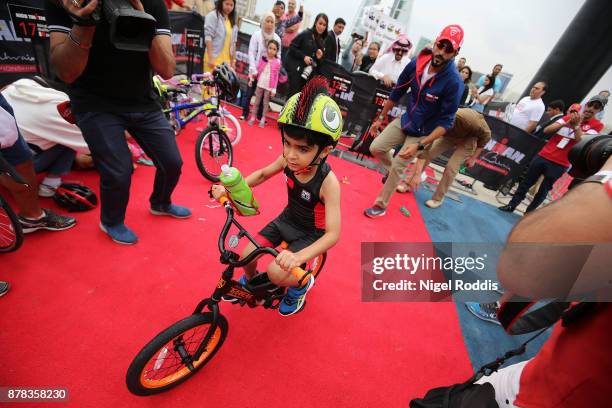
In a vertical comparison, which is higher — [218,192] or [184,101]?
[218,192]

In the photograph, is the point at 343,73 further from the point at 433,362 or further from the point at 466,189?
the point at 433,362

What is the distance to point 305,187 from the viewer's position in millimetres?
1974

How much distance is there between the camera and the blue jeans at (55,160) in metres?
2.94

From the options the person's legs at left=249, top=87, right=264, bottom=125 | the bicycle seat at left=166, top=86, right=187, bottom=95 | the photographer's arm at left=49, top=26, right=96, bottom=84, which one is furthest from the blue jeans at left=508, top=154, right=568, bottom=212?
the photographer's arm at left=49, top=26, right=96, bottom=84

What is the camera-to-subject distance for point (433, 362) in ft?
8.05

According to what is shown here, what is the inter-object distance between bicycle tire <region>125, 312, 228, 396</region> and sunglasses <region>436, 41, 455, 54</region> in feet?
12.8

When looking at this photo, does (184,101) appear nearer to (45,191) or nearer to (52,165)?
(52,165)

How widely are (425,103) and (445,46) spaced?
2.32 feet

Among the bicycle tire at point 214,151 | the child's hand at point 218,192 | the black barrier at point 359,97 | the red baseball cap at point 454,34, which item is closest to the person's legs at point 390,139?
the red baseball cap at point 454,34

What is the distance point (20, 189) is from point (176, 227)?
130 cm

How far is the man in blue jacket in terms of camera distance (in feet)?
11.3

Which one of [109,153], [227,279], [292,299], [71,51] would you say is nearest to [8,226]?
[109,153]

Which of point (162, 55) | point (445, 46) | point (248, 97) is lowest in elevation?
point (248, 97)

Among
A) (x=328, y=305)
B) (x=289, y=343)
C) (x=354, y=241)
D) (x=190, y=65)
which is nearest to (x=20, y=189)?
(x=289, y=343)
